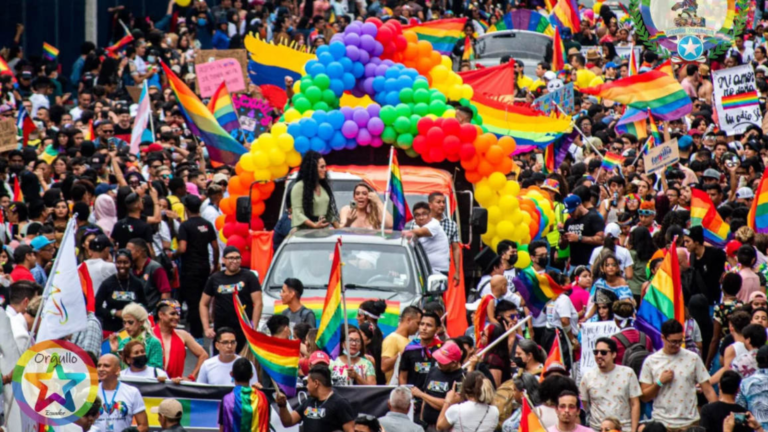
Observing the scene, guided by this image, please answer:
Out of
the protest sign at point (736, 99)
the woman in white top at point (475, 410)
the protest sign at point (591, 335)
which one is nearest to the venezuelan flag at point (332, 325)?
the woman in white top at point (475, 410)

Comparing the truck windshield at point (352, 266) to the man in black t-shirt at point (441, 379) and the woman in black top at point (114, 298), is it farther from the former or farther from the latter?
the man in black t-shirt at point (441, 379)

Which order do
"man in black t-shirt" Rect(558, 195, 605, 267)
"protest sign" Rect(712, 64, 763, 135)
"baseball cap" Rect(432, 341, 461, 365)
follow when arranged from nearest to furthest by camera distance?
"baseball cap" Rect(432, 341, 461, 365)
"man in black t-shirt" Rect(558, 195, 605, 267)
"protest sign" Rect(712, 64, 763, 135)

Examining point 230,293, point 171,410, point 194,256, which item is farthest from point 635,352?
point 194,256

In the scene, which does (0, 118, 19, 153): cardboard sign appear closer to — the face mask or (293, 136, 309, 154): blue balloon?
(293, 136, 309, 154): blue balloon

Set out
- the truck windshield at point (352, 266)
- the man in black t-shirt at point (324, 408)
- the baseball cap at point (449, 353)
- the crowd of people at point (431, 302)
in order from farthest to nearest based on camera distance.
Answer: the truck windshield at point (352, 266), the baseball cap at point (449, 353), the crowd of people at point (431, 302), the man in black t-shirt at point (324, 408)

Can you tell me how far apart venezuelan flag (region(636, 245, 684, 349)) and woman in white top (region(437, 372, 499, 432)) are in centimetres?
252

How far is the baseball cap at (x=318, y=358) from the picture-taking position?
11898 mm

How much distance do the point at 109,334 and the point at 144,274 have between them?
33.6 inches

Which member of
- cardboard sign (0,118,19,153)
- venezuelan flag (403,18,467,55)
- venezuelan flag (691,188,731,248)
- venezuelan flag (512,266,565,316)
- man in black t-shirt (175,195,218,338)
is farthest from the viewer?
venezuelan flag (403,18,467,55)

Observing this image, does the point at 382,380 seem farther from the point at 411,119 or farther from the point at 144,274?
the point at 411,119

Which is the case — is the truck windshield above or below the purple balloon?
below

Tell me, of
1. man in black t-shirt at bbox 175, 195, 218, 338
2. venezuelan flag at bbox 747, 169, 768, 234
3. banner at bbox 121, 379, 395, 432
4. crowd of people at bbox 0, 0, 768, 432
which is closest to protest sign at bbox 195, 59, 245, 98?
crowd of people at bbox 0, 0, 768, 432

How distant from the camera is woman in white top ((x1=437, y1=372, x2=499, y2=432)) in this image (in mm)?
10898

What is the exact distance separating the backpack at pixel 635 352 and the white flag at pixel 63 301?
440 centimetres
